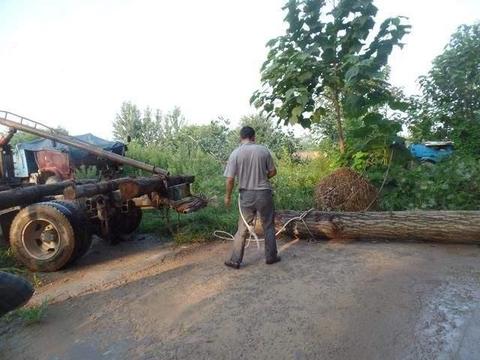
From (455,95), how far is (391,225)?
637cm

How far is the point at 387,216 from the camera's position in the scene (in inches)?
230

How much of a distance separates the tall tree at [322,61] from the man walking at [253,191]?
198cm

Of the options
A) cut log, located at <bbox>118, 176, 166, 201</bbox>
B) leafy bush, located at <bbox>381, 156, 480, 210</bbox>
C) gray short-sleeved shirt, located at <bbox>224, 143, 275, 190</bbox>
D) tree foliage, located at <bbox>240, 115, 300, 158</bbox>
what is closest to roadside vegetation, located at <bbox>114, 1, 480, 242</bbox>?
leafy bush, located at <bbox>381, 156, 480, 210</bbox>

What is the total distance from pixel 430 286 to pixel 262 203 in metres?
2.12

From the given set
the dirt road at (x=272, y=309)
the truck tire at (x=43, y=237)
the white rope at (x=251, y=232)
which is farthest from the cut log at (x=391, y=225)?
the truck tire at (x=43, y=237)

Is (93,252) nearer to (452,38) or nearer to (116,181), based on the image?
(116,181)

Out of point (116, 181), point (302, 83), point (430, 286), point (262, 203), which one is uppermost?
point (302, 83)

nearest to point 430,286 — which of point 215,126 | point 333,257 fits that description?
point 333,257

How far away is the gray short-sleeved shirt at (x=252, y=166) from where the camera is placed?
507 centimetres

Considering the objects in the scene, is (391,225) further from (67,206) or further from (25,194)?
(25,194)

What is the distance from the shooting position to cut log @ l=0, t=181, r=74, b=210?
5.16 m

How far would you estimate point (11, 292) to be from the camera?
314cm

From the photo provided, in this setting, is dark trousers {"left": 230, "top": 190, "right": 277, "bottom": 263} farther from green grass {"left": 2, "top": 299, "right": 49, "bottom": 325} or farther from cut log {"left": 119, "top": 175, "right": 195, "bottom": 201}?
green grass {"left": 2, "top": 299, "right": 49, "bottom": 325}

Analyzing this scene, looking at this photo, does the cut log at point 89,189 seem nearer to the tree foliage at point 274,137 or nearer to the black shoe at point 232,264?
the black shoe at point 232,264
